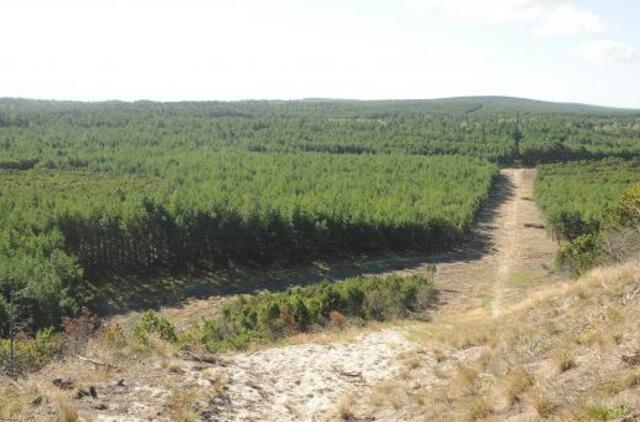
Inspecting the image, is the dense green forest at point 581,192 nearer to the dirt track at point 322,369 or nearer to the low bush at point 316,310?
the dirt track at point 322,369

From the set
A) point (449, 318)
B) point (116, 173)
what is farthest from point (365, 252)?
point (116, 173)

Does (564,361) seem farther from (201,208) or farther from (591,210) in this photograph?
(591,210)

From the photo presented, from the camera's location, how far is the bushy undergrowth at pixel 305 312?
33250 mm

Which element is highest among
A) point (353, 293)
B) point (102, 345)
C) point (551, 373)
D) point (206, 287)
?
point (551, 373)

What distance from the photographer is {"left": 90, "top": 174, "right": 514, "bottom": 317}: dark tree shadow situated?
54375 mm

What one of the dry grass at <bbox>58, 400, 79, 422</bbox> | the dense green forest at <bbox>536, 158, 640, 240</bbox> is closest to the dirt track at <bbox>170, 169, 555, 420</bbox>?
the dry grass at <bbox>58, 400, 79, 422</bbox>

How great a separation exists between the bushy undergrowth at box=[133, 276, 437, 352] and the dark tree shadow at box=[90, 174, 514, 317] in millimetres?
12078

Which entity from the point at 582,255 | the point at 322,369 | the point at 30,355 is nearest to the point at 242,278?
the point at 582,255

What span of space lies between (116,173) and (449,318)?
89881 millimetres

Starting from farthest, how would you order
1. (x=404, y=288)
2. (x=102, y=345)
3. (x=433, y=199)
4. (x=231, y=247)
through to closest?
(x=433, y=199) < (x=231, y=247) < (x=404, y=288) < (x=102, y=345)

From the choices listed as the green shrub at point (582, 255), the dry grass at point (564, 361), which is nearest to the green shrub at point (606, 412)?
the dry grass at point (564, 361)

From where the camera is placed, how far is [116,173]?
117188mm

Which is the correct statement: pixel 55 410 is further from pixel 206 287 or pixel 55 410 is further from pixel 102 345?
pixel 206 287

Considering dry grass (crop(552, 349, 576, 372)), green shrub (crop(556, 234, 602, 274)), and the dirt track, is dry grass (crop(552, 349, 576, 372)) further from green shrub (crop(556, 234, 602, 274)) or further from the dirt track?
green shrub (crop(556, 234, 602, 274))
